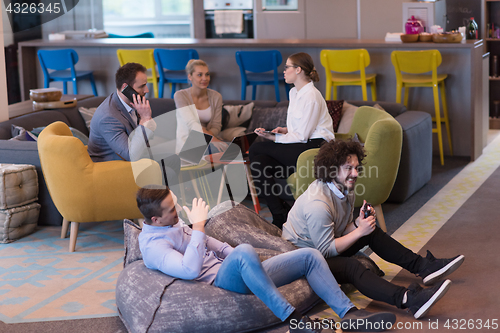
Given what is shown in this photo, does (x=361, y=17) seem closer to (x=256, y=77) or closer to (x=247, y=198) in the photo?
(x=256, y=77)

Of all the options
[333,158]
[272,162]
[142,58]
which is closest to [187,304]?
[333,158]

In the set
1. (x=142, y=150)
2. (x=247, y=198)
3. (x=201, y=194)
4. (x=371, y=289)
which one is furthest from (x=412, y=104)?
(x=371, y=289)

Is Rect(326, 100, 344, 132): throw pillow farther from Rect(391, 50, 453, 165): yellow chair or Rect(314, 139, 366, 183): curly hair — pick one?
Rect(314, 139, 366, 183): curly hair

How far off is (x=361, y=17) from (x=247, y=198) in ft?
14.7

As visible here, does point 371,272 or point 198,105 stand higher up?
point 198,105

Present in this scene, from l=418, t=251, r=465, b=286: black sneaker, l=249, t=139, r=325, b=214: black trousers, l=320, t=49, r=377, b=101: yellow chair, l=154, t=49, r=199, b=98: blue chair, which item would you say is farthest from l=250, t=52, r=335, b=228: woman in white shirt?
l=154, t=49, r=199, b=98: blue chair

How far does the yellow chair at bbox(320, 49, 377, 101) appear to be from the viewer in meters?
5.70

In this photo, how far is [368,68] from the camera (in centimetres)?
602

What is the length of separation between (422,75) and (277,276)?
366 cm

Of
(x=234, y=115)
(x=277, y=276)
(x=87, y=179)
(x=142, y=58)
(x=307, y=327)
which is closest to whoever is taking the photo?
(x=307, y=327)

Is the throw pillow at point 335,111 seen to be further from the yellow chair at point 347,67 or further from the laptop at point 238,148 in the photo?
the yellow chair at point 347,67

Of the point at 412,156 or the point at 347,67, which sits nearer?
the point at 412,156

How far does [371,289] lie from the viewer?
268 centimetres

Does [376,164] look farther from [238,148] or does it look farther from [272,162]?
[238,148]
